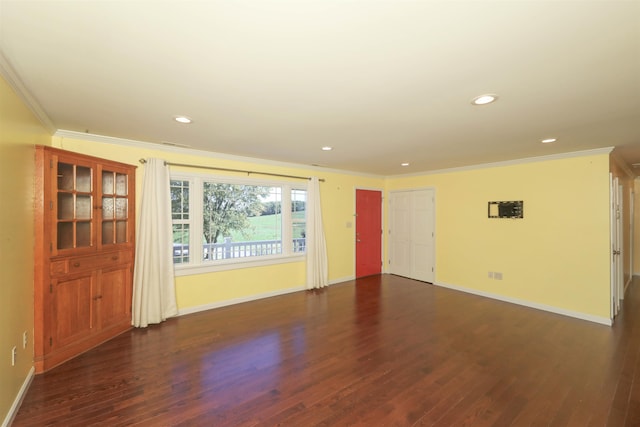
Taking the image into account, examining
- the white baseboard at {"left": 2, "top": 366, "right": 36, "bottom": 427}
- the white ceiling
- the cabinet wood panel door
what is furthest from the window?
the white baseboard at {"left": 2, "top": 366, "right": 36, "bottom": 427}

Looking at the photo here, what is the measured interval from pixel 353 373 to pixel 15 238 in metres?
2.96

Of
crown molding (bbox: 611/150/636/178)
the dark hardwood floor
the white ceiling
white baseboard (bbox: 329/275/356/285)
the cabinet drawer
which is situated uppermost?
the white ceiling

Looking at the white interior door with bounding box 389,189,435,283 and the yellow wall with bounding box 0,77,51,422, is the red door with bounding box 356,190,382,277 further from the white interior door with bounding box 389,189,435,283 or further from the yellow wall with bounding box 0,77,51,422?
the yellow wall with bounding box 0,77,51,422

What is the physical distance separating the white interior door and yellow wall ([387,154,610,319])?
0.74ft

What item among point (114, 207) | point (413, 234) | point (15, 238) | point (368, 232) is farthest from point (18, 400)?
point (413, 234)

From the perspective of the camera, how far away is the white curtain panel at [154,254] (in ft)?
11.4

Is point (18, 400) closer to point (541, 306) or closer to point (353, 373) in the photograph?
point (353, 373)

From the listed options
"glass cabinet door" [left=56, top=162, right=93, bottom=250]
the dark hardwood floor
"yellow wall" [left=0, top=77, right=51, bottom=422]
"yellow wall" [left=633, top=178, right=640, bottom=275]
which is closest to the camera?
"yellow wall" [left=0, top=77, right=51, bottom=422]

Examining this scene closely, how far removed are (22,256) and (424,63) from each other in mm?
3345

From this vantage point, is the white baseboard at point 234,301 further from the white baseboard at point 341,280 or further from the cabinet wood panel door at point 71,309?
the cabinet wood panel door at point 71,309

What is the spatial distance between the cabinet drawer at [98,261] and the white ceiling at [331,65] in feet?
4.70

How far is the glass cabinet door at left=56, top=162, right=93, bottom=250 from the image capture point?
2.74 metres

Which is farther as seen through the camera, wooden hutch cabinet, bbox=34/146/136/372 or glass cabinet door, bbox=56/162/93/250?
glass cabinet door, bbox=56/162/93/250

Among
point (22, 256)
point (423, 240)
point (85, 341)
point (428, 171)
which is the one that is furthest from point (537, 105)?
point (85, 341)
